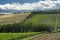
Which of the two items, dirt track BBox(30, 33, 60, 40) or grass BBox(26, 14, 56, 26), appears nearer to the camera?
dirt track BBox(30, 33, 60, 40)

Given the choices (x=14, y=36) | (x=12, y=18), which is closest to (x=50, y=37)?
(x=14, y=36)

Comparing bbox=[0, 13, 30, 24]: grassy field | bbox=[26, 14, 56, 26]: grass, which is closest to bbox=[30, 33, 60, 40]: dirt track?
bbox=[26, 14, 56, 26]: grass

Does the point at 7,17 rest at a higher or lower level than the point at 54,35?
higher

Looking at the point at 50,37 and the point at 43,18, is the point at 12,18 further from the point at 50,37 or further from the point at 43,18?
the point at 50,37

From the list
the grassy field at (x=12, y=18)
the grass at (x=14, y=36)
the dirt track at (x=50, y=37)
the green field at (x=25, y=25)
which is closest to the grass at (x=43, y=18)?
the green field at (x=25, y=25)

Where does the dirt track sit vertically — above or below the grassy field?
below

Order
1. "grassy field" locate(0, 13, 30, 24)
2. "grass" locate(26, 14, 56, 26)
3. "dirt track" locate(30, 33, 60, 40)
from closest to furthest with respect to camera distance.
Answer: "dirt track" locate(30, 33, 60, 40) < "grassy field" locate(0, 13, 30, 24) < "grass" locate(26, 14, 56, 26)

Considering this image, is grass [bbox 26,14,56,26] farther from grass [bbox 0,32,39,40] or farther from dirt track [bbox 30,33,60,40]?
grass [bbox 0,32,39,40]

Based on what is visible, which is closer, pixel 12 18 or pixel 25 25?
pixel 25 25

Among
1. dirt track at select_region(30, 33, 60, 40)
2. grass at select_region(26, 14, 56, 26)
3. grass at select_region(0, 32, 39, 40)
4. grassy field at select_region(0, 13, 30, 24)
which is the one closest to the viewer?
grass at select_region(0, 32, 39, 40)

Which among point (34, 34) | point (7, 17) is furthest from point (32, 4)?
point (7, 17)

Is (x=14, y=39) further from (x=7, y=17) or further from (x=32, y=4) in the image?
(x=7, y=17)
